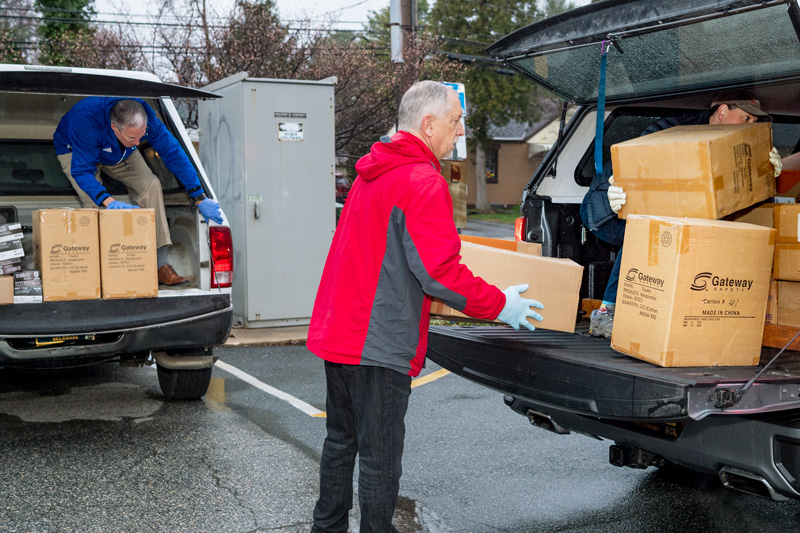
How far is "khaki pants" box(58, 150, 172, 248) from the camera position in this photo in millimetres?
5410

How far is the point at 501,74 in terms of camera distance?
31875 millimetres

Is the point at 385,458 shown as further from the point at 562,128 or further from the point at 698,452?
the point at 562,128

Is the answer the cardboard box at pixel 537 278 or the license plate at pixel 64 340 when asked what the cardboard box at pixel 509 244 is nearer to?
the cardboard box at pixel 537 278

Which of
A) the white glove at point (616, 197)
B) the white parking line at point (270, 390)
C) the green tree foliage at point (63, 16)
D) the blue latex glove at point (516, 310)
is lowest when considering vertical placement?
the white parking line at point (270, 390)

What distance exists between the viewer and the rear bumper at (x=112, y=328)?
4.43 m

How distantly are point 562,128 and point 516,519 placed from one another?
211cm

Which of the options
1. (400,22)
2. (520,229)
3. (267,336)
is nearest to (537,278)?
(520,229)

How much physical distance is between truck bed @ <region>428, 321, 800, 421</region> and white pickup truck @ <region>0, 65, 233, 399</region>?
1738 millimetres

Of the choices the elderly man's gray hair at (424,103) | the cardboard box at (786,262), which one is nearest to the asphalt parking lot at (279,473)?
the cardboard box at (786,262)

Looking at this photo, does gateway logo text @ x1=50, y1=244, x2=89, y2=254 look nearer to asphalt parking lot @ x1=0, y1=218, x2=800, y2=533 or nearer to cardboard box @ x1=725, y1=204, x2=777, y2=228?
asphalt parking lot @ x1=0, y1=218, x2=800, y2=533

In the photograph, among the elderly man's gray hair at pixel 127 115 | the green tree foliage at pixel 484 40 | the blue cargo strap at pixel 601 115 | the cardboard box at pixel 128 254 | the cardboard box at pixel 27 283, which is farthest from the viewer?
the green tree foliage at pixel 484 40

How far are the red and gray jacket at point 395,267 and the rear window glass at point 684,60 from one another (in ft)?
4.30

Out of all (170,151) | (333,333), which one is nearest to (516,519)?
(333,333)

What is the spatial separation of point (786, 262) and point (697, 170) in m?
0.52
